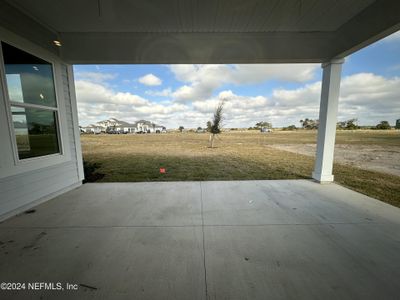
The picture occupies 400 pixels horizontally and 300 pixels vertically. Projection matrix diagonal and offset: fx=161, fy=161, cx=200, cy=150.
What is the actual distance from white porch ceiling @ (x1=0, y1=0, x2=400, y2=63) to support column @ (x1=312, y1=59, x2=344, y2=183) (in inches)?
11.0

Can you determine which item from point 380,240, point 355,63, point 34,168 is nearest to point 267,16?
point 355,63

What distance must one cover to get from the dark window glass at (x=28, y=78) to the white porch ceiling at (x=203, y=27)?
0.34 meters

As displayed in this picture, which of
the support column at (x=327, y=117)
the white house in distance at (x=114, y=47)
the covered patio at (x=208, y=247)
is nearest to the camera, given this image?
the covered patio at (x=208, y=247)

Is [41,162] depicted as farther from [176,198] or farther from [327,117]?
[327,117]

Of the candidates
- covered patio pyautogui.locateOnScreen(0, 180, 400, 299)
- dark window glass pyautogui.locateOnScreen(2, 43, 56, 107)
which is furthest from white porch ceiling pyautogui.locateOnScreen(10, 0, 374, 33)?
covered patio pyautogui.locateOnScreen(0, 180, 400, 299)

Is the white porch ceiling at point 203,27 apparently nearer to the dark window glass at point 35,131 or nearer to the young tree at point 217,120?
the dark window glass at point 35,131

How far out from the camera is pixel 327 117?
3.32 meters

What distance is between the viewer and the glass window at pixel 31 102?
7.64 feet

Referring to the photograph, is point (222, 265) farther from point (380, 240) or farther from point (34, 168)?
point (34, 168)

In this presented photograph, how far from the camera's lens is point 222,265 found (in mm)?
1396

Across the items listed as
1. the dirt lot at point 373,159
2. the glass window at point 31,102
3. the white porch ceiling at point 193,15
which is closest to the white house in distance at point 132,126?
the dirt lot at point 373,159

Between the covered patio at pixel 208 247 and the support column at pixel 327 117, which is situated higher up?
the support column at pixel 327 117

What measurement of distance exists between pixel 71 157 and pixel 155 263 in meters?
3.07

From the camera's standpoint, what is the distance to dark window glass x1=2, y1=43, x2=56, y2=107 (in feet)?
7.50
